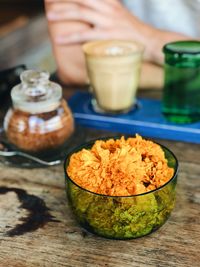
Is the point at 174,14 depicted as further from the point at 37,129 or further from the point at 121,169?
the point at 121,169

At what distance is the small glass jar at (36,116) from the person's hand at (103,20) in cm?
46

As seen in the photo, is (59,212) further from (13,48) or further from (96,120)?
(13,48)

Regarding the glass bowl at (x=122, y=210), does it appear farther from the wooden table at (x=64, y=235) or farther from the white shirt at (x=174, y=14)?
the white shirt at (x=174, y=14)

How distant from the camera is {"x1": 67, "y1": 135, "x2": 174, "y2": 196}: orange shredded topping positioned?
725mm

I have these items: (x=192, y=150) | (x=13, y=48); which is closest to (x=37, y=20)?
(x=13, y=48)

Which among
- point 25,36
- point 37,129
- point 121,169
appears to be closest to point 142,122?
point 37,129

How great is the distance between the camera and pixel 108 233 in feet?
2.43

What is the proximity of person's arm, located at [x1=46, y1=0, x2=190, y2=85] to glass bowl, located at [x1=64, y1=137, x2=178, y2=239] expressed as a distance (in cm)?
74

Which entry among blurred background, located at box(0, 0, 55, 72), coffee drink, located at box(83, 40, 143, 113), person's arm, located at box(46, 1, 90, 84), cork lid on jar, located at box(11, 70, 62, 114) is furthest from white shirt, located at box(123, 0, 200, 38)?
cork lid on jar, located at box(11, 70, 62, 114)

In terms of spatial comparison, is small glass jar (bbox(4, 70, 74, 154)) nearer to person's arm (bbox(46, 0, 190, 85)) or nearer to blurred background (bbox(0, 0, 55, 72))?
person's arm (bbox(46, 0, 190, 85))

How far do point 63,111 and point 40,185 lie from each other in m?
0.19

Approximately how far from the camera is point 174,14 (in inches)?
64.3

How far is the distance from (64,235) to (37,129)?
0.30 m

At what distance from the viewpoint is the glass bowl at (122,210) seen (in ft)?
2.31
